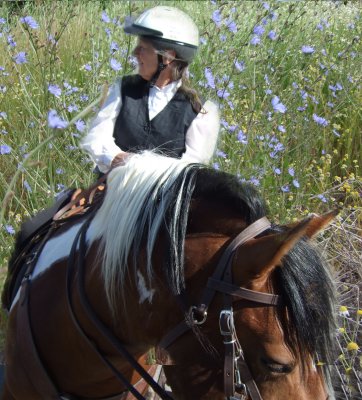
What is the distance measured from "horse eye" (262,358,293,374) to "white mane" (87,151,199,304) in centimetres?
36

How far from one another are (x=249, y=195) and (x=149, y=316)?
0.40 metres

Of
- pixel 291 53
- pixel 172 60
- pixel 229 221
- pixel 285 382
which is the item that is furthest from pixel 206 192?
pixel 291 53

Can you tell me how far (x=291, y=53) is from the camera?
17.0 ft

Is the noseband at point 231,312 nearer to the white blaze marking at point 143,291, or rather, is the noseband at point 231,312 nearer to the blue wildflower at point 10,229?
the white blaze marking at point 143,291

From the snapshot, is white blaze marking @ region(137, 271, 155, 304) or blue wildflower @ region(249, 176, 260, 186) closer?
white blaze marking @ region(137, 271, 155, 304)

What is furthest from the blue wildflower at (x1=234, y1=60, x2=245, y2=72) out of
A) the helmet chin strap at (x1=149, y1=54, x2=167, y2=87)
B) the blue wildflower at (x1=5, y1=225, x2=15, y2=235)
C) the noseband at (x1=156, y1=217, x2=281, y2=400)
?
the noseband at (x1=156, y1=217, x2=281, y2=400)

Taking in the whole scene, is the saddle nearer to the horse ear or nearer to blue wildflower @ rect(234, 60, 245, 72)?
the horse ear

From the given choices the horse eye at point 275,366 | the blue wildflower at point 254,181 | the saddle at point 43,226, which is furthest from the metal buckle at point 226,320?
the blue wildflower at point 254,181

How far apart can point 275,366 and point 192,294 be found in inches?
10.1

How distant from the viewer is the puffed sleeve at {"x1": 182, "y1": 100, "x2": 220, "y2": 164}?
7.65 ft

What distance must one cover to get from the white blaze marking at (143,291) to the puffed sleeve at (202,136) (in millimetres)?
967

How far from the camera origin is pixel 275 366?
126cm

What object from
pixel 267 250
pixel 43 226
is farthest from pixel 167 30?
pixel 267 250

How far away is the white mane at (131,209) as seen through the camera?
1431 mm
